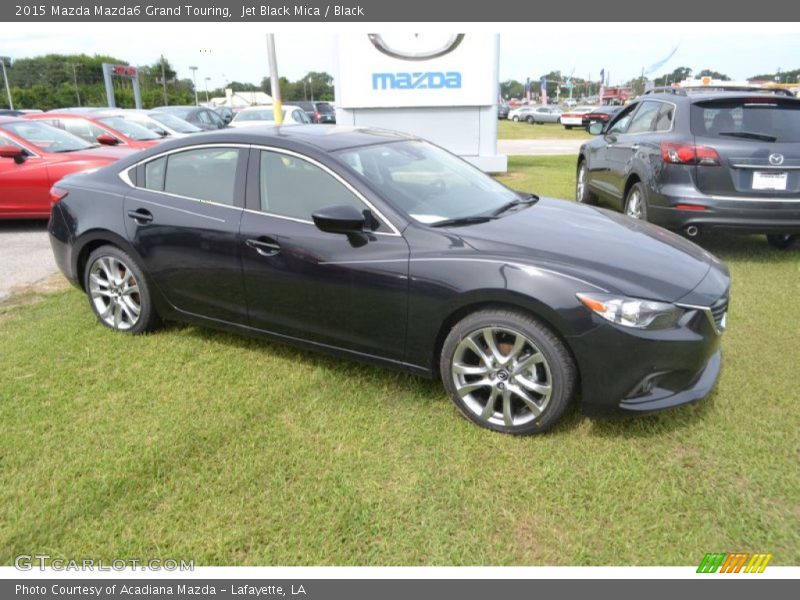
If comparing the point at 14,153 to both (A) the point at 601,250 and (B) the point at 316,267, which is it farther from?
(A) the point at 601,250

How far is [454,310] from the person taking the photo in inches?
125

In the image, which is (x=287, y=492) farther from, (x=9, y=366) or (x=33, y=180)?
(x=33, y=180)

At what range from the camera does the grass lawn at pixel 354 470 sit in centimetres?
252

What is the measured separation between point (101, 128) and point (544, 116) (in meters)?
40.7

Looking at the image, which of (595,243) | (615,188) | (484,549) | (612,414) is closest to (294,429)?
(484,549)

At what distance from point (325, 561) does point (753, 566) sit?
169 centimetres

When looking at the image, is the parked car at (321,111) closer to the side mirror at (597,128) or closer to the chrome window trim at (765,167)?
the side mirror at (597,128)

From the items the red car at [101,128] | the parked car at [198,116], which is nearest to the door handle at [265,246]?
the red car at [101,128]

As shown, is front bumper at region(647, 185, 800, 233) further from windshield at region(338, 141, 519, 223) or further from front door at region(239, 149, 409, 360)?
front door at region(239, 149, 409, 360)

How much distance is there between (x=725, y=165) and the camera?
573 cm

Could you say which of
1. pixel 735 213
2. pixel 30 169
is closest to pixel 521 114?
pixel 30 169

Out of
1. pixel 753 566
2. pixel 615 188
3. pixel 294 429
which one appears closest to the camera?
pixel 753 566

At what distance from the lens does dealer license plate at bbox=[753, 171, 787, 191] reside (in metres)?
5.68

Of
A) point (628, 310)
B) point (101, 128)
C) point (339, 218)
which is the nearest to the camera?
point (628, 310)
